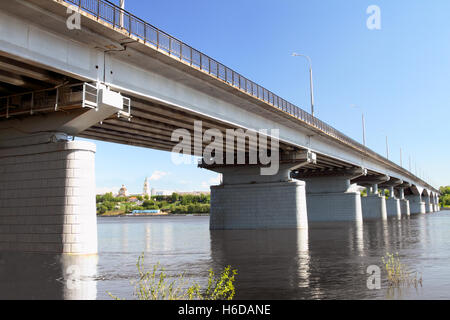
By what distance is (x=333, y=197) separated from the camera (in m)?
76.4

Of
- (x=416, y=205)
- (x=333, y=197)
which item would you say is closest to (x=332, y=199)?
(x=333, y=197)

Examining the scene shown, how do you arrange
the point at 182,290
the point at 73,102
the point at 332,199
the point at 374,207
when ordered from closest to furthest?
the point at 182,290 < the point at 73,102 < the point at 332,199 < the point at 374,207

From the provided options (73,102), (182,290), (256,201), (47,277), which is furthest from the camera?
(256,201)

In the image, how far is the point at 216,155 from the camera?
54812mm

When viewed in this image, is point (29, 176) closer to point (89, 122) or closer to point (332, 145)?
point (89, 122)

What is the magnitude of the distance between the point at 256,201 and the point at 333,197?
2756 cm

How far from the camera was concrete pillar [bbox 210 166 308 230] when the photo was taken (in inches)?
2015

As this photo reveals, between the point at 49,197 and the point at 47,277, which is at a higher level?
the point at 49,197

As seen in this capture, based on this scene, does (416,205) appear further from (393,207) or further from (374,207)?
(374,207)

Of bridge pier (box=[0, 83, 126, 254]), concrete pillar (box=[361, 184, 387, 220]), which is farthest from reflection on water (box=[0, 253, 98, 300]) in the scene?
concrete pillar (box=[361, 184, 387, 220])

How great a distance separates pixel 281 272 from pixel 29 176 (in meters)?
14.5

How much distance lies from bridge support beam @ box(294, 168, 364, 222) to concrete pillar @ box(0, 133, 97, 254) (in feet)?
193

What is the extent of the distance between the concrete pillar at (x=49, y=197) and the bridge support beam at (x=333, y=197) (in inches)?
2315
